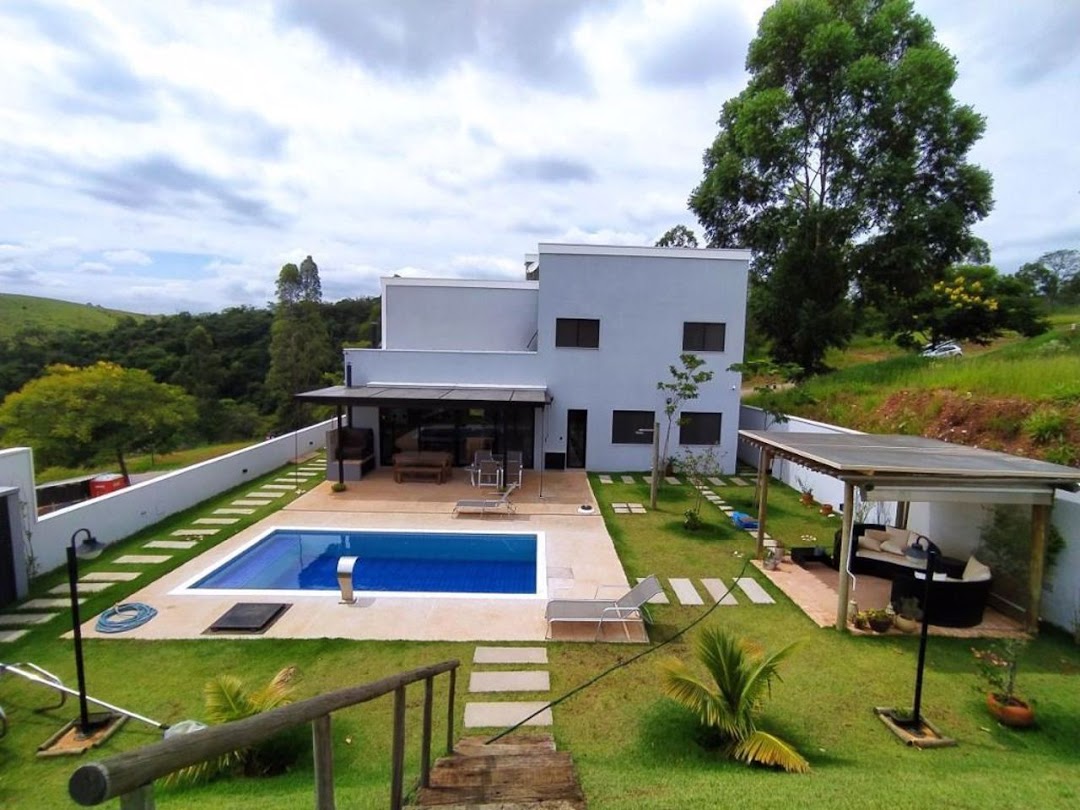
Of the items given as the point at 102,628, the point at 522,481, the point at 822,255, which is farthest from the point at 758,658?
the point at 822,255

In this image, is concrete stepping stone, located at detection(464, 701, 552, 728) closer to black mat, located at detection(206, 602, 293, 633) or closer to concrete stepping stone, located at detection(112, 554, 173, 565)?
black mat, located at detection(206, 602, 293, 633)

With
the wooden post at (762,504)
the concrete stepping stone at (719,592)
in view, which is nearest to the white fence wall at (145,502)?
the concrete stepping stone at (719,592)

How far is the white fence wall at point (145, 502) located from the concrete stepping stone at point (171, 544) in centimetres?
70

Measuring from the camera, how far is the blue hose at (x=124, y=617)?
712 centimetres

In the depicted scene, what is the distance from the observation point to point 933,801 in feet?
12.3

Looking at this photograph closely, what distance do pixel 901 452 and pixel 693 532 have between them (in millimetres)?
4315

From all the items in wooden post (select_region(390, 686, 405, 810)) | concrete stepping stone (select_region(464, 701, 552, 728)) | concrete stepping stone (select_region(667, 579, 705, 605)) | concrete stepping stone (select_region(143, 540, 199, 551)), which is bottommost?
concrete stepping stone (select_region(143, 540, 199, 551))

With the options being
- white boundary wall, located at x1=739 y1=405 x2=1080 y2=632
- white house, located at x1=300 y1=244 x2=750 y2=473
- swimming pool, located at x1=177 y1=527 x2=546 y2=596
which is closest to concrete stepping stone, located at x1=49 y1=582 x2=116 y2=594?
swimming pool, located at x1=177 y1=527 x2=546 y2=596

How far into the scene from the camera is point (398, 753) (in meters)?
3.07

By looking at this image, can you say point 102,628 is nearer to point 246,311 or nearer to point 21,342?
point 21,342

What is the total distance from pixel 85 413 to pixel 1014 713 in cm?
2961

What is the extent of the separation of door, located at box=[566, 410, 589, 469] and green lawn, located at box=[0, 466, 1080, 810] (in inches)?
371

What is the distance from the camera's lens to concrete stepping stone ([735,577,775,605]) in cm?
817

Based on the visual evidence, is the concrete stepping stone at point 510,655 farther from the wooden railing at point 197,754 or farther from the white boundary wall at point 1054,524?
the white boundary wall at point 1054,524
